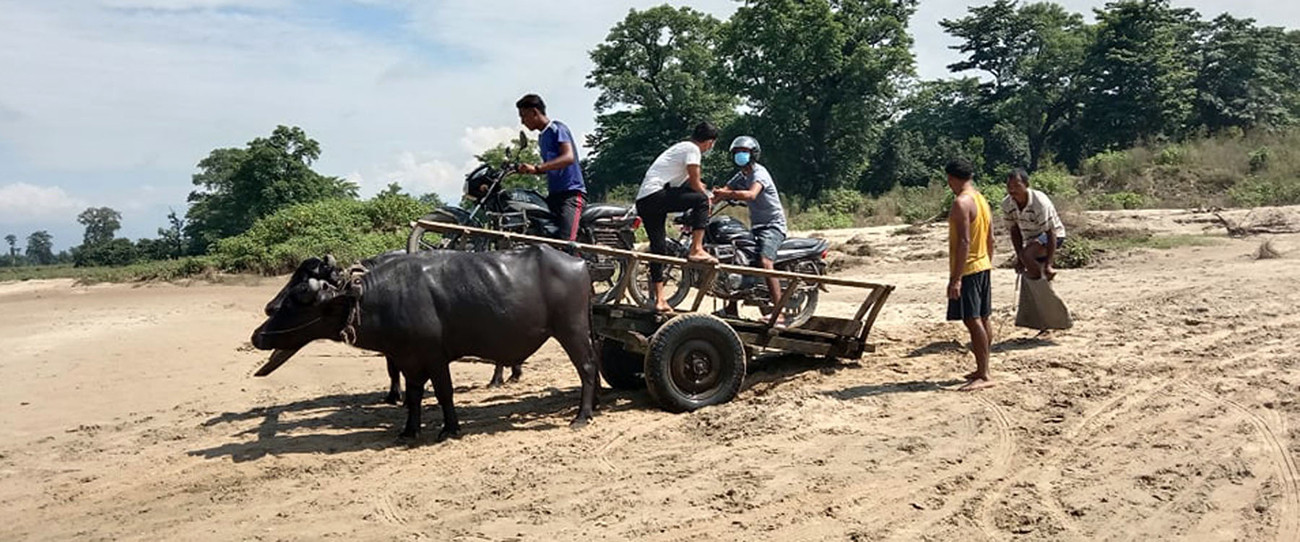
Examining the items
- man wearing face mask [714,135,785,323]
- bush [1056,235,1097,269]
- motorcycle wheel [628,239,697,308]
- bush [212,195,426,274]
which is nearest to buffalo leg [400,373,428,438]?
motorcycle wheel [628,239,697,308]

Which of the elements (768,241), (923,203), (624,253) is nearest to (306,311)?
(624,253)

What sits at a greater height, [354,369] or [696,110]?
[696,110]

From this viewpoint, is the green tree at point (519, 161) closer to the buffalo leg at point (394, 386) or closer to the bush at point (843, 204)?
the buffalo leg at point (394, 386)

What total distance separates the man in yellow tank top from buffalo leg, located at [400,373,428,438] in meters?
4.30

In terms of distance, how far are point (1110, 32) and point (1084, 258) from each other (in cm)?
2931

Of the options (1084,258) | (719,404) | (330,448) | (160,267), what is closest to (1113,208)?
(1084,258)

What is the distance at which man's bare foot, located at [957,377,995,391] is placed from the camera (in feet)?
25.7

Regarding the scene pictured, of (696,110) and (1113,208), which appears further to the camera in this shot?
(696,110)

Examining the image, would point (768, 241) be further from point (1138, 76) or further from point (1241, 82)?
point (1241, 82)

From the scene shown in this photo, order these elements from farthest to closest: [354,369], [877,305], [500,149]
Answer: [500,149]
[354,369]
[877,305]

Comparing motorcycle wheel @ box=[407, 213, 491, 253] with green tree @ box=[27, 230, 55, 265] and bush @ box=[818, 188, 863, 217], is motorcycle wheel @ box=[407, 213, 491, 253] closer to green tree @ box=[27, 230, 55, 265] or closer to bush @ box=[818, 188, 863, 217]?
bush @ box=[818, 188, 863, 217]

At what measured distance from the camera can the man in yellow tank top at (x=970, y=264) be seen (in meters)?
7.91

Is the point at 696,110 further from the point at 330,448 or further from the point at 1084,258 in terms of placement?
the point at 330,448

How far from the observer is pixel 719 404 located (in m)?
7.94
